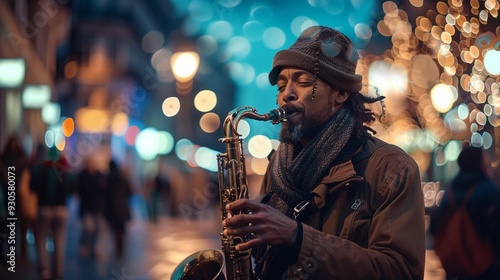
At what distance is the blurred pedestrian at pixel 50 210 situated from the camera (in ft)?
26.8

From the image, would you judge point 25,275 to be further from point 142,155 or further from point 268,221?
point 142,155

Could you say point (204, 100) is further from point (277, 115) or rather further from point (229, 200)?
point (277, 115)

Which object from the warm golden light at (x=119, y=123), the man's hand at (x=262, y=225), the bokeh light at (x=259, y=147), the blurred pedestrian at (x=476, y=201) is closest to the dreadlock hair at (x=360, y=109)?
the man's hand at (x=262, y=225)

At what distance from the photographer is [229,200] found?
2.93m

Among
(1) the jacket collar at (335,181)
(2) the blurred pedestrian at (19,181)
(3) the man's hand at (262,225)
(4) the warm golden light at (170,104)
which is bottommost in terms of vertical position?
(2) the blurred pedestrian at (19,181)

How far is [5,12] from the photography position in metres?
10.6

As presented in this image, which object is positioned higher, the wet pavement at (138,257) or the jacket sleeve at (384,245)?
the jacket sleeve at (384,245)

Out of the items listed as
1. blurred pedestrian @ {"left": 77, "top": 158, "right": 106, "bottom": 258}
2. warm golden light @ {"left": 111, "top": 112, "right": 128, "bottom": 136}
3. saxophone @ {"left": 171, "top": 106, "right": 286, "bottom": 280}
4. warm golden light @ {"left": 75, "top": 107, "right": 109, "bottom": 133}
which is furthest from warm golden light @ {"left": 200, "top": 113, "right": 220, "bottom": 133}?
saxophone @ {"left": 171, "top": 106, "right": 286, "bottom": 280}

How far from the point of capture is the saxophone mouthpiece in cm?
275

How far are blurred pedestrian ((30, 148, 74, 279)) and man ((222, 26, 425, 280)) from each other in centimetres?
595

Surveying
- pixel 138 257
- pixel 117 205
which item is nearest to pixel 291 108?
pixel 138 257

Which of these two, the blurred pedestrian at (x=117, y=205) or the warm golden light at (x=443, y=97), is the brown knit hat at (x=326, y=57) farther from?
the warm golden light at (x=443, y=97)

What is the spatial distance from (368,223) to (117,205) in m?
9.09

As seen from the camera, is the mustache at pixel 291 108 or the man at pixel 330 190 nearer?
the man at pixel 330 190
